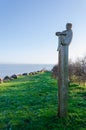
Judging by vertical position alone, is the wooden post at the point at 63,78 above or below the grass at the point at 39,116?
above

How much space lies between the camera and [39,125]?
9.81 metres

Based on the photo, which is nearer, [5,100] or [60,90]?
[60,90]

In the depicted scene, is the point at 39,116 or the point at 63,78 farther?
the point at 39,116

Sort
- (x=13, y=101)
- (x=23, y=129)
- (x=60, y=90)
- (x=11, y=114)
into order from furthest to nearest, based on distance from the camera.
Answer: (x=13, y=101) < (x=11, y=114) < (x=60, y=90) < (x=23, y=129)

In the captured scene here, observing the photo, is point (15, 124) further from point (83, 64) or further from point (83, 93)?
point (83, 64)

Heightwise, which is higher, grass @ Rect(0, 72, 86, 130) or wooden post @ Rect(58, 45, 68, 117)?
wooden post @ Rect(58, 45, 68, 117)

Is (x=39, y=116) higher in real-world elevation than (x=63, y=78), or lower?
lower

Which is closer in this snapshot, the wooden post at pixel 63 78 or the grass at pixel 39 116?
the grass at pixel 39 116

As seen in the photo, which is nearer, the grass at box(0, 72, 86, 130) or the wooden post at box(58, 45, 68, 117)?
the grass at box(0, 72, 86, 130)

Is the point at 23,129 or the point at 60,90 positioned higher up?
the point at 60,90

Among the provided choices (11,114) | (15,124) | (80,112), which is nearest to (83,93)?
(80,112)

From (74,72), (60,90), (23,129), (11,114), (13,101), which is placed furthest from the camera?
(74,72)

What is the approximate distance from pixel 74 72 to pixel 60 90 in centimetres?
2081

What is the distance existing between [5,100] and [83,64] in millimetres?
17877
